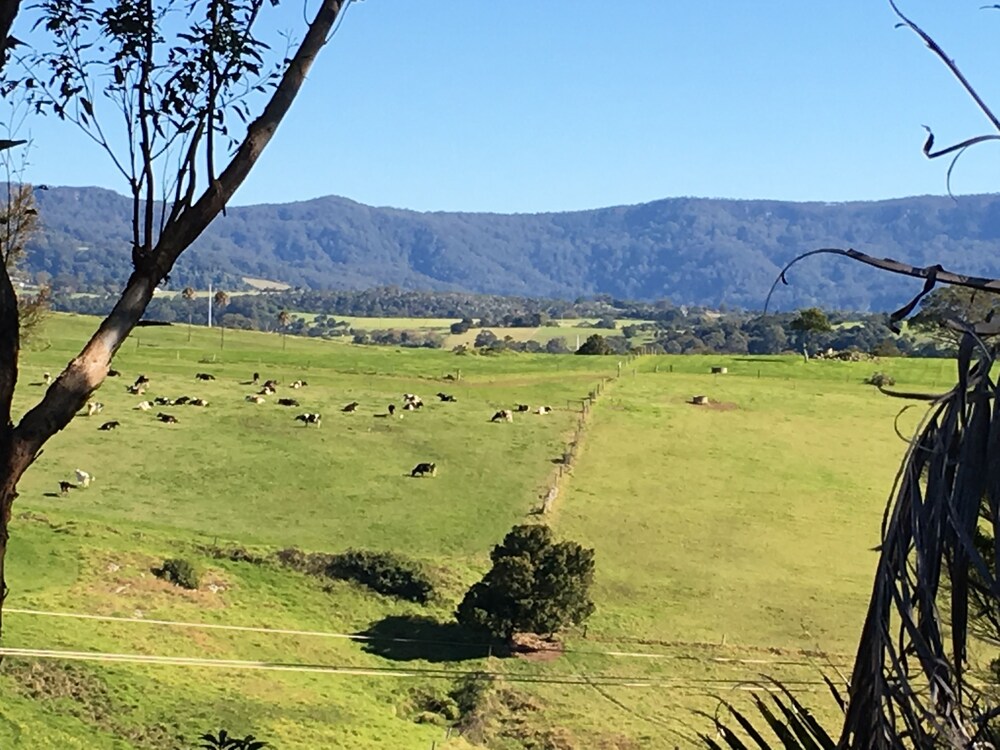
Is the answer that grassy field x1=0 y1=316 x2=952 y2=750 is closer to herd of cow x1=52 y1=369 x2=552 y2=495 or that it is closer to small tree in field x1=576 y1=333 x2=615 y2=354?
herd of cow x1=52 y1=369 x2=552 y2=495

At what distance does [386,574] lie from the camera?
28.5 meters

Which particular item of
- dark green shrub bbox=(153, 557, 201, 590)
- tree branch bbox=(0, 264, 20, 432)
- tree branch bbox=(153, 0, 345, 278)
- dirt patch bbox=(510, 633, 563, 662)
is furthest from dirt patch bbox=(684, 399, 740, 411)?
tree branch bbox=(0, 264, 20, 432)

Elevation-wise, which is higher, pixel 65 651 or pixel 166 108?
pixel 166 108

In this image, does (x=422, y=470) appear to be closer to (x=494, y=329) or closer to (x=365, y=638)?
(x=365, y=638)

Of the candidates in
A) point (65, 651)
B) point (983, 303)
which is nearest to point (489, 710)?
point (65, 651)

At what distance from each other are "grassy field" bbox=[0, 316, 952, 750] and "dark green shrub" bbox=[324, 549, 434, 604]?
2.01 feet

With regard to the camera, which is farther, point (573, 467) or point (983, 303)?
point (573, 467)

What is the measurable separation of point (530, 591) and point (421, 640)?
2452 millimetres

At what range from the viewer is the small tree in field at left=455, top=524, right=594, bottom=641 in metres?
25.9

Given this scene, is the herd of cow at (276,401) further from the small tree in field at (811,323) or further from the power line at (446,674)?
the small tree in field at (811,323)

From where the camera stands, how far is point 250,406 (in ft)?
159

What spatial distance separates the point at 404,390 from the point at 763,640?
31225 mm

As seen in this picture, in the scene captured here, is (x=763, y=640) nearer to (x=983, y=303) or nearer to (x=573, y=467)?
(x=573, y=467)

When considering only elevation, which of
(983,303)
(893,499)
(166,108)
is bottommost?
(893,499)
